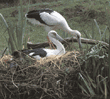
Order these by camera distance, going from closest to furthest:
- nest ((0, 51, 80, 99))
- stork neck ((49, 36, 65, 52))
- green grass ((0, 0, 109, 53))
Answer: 1. nest ((0, 51, 80, 99))
2. stork neck ((49, 36, 65, 52))
3. green grass ((0, 0, 109, 53))

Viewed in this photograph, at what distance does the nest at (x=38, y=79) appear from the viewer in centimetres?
253

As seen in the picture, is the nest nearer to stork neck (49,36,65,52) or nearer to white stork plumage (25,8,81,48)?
stork neck (49,36,65,52)

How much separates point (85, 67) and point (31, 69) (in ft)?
2.45

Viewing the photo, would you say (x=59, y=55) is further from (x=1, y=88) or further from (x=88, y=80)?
(x=1, y=88)

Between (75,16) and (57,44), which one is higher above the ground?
(75,16)

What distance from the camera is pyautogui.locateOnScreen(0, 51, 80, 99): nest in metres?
2.53

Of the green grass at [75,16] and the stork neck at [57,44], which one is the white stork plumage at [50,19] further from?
the green grass at [75,16]

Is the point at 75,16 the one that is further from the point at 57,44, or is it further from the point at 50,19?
the point at 57,44

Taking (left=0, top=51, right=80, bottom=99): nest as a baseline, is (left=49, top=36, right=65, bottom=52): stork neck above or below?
above

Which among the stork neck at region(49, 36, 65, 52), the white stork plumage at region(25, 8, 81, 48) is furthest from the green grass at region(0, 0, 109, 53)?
the stork neck at region(49, 36, 65, 52)

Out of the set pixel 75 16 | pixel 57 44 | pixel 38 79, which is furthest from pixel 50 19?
pixel 75 16

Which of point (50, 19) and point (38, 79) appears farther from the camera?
point (50, 19)

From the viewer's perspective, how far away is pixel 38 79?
8.30 feet

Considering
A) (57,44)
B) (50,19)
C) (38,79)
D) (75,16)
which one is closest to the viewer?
(38,79)
